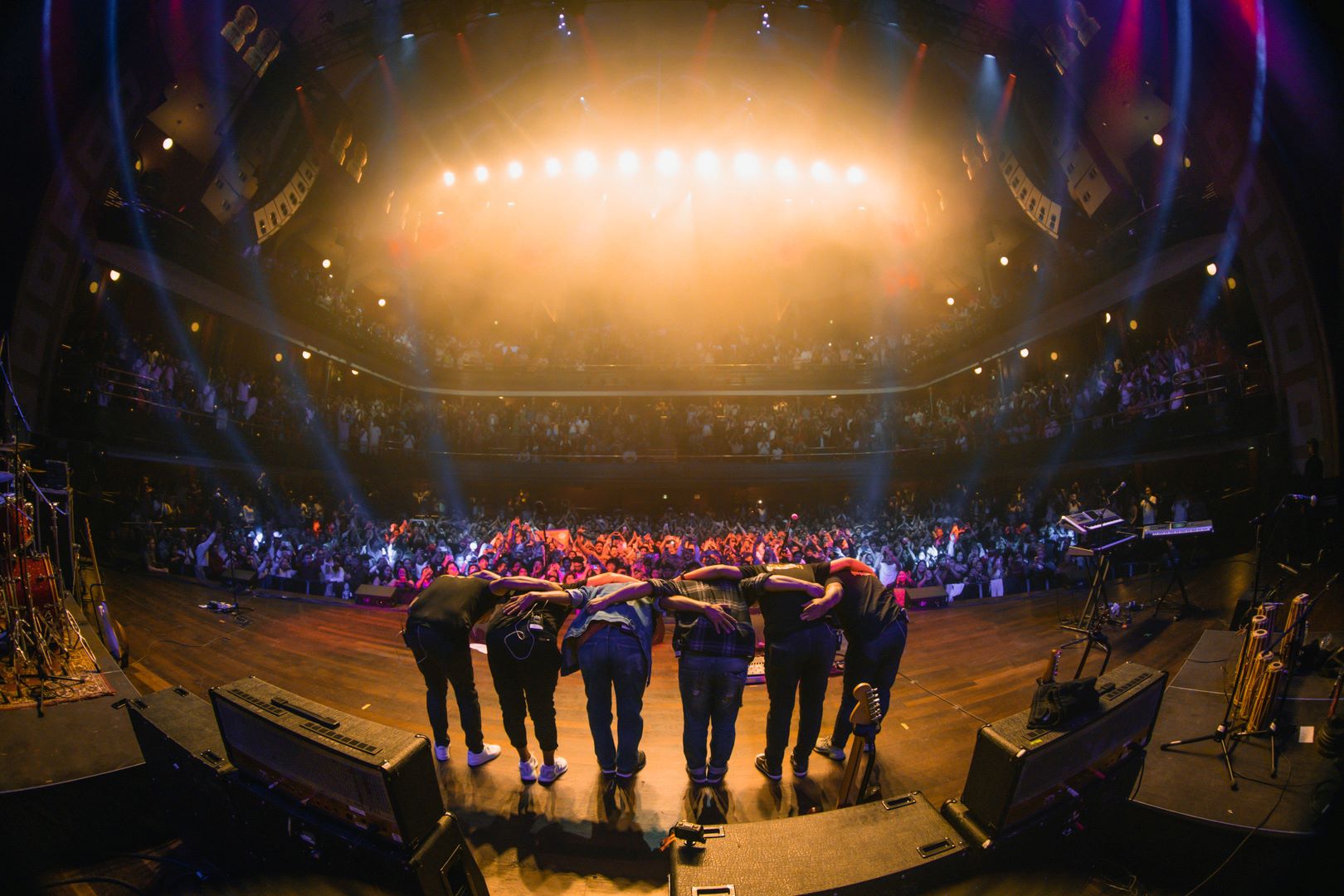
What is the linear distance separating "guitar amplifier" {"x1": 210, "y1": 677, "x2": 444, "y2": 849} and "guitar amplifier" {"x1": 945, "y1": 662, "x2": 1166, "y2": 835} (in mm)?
2061

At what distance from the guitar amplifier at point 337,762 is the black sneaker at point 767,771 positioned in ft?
6.65

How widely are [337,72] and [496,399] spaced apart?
10452mm

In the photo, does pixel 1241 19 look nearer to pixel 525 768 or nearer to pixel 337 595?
pixel 525 768

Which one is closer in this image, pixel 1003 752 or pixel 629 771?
pixel 1003 752

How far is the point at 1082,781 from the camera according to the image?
2141 mm

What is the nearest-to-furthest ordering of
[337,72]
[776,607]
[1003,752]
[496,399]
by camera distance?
1. [1003,752]
2. [776,607]
3. [337,72]
4. [496,399]

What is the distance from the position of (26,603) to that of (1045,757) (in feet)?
23.4

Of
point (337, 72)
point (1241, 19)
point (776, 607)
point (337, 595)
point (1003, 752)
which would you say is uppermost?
point (337, 72)

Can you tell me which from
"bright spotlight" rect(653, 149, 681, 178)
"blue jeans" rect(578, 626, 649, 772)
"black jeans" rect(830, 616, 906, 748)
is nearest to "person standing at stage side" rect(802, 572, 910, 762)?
"black jeans" rect(830, 616, 906, 748)

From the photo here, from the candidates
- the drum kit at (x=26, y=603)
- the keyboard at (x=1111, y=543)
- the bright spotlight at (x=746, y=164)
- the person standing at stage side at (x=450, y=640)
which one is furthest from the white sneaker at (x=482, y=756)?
the bright spotlight at (x=746, y=164)

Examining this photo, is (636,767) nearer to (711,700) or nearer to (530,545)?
(711,700)

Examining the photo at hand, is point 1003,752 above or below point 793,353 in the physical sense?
below

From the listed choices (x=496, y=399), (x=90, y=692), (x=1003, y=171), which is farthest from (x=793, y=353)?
(x=90, y=692)

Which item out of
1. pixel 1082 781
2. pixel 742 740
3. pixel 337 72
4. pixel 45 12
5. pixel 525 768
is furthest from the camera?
pixel 337 72
